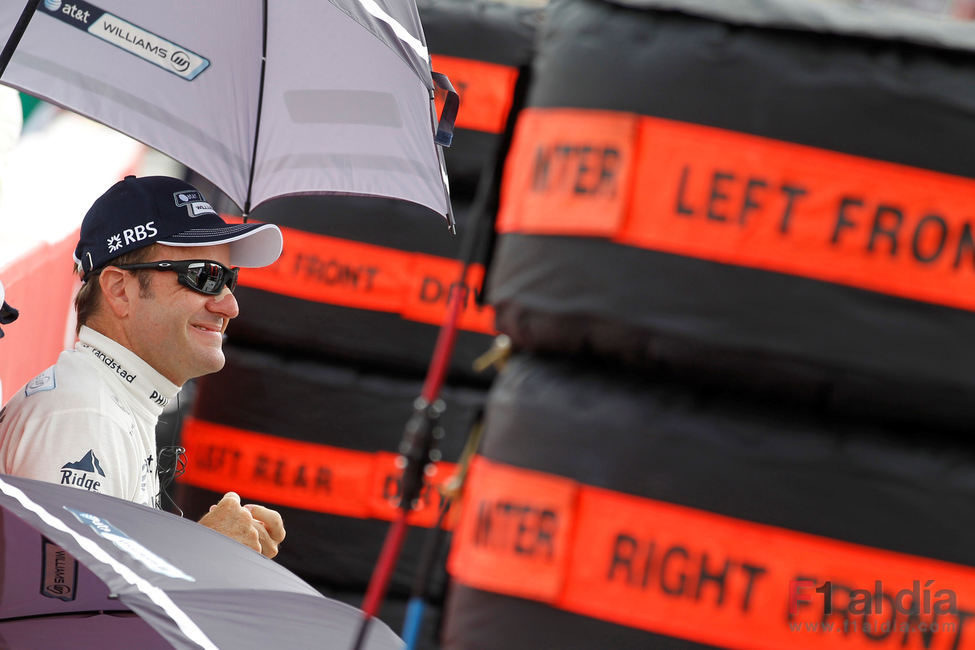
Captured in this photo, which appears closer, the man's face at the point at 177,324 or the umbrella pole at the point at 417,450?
the umbrella pole at the point at 417,450

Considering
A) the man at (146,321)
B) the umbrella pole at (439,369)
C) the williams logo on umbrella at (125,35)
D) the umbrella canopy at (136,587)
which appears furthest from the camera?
the williams logo on umbrella at (125,35)

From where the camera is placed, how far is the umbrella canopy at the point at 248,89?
2441 millimetres

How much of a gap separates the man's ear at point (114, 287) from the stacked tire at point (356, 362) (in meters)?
1.25

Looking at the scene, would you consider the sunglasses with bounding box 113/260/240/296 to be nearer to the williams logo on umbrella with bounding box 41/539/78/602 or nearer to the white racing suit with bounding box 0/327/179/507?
the white racing suit with bounding box 0/327/179/507

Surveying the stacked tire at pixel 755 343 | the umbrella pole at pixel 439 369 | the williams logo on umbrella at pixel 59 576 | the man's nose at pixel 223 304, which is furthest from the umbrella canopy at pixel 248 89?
the stacked tire at pixel 755 343

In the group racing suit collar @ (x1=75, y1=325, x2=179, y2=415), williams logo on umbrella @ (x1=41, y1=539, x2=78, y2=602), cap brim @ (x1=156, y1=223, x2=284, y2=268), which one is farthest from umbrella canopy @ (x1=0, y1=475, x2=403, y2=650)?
cap brim @ (x1=156, y1=223, x2=284, y2=268)

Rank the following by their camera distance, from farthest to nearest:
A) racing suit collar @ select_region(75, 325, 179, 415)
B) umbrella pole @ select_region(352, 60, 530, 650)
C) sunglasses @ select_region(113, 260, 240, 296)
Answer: sunglasses @ select_region(113, 260, 240, 296) → racing suit collar @ select_region(75, 325, 179, 415) → umbrella pole @ select_region(352, 60, 530, 650)

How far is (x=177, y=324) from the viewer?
2.14m

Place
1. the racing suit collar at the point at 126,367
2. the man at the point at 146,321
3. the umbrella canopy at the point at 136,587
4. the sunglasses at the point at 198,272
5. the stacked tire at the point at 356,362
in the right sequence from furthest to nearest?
the stacked tire at the point at 356,362 → the sunglasses at the point at 198,272 → the racing suit collar at the point at 126,367 → the man at the point at 146,321 → the umbrella canopy at the point at 136,587

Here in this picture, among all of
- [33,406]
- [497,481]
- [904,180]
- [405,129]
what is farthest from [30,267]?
[904,180]

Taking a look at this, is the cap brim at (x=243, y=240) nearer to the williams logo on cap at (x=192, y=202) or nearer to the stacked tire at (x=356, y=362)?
the williams logo on cap at (x=192, y=202)

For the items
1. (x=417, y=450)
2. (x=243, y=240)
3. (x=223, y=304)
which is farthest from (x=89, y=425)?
(x=417, y=450)

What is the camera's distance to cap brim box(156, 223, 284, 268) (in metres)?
2.15

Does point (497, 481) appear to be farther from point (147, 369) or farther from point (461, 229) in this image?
point (461, 229)
